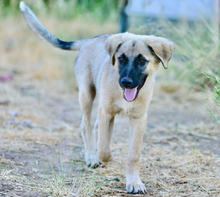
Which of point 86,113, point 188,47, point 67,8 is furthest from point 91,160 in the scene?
point 67,8

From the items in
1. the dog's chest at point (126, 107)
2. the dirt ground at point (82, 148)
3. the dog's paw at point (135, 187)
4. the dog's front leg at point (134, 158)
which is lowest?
the dirt ground at point (82, 148)

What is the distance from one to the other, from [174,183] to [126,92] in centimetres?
91

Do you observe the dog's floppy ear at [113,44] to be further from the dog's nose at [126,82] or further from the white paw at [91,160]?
the white paw at [91,160]

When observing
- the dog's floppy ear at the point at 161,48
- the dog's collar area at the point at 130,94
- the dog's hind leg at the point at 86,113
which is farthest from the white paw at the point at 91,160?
the dog's floppy ear at the point at 161,48

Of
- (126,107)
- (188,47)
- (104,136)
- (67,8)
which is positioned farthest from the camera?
(67,8)

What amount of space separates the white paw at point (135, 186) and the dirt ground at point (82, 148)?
0.05 meters

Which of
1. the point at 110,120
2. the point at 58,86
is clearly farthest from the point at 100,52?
the point at 58,86

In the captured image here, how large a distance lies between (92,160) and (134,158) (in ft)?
2.11

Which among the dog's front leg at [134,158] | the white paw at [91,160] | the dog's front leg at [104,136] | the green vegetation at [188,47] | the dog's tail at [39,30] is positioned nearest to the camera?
the dog's front leg at [134,158]

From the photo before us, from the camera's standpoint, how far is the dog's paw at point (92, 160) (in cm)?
407

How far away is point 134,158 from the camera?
11.9 ft

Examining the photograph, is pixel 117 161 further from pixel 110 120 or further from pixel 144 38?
pixel 144 38

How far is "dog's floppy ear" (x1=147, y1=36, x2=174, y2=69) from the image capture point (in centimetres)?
360

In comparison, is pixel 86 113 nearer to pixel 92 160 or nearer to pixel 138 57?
pixel 92 160
